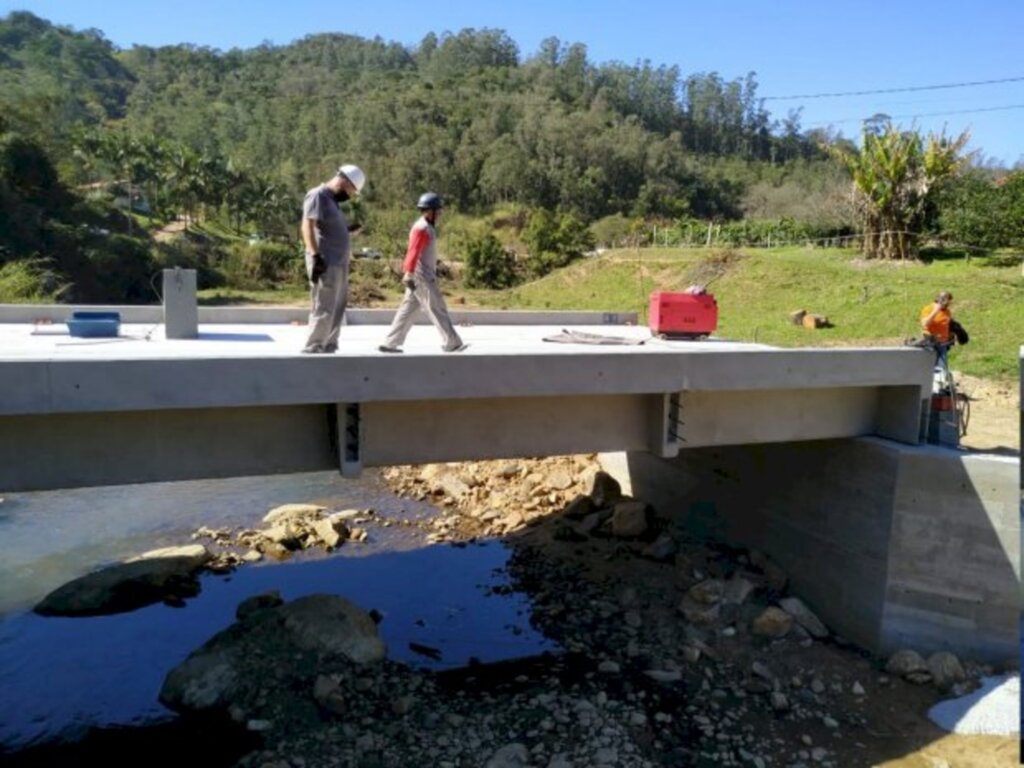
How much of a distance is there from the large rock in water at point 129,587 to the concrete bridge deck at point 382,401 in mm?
3616

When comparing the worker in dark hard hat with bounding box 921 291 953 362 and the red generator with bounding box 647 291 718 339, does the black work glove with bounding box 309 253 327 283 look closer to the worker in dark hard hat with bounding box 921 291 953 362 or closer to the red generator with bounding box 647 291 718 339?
the red generator with bounding box 647 291 718 339

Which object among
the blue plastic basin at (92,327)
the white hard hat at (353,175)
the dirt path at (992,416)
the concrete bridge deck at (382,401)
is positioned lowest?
the dirt path at (992,416)

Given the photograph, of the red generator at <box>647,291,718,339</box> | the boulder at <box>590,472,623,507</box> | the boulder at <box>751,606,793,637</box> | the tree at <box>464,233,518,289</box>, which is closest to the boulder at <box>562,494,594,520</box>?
the boulder at <box>590,472,623,507</box>

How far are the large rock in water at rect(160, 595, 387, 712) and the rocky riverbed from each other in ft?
0.07

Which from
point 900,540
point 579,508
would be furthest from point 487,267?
point 900,540

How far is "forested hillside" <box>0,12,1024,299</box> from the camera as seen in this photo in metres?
38.4

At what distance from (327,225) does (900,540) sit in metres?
7.78

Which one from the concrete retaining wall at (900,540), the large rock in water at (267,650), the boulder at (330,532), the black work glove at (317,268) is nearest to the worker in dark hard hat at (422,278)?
the black work glove at (317,268)

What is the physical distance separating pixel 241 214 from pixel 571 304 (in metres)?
35.3

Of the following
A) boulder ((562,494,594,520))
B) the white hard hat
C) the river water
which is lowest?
the river water

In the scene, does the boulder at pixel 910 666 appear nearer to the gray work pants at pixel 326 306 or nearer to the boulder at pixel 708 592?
the boulder at pixel 708 592

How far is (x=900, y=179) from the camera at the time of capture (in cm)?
2744

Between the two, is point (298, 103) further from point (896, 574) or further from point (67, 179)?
point (896, 574)

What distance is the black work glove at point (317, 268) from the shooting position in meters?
7.75
